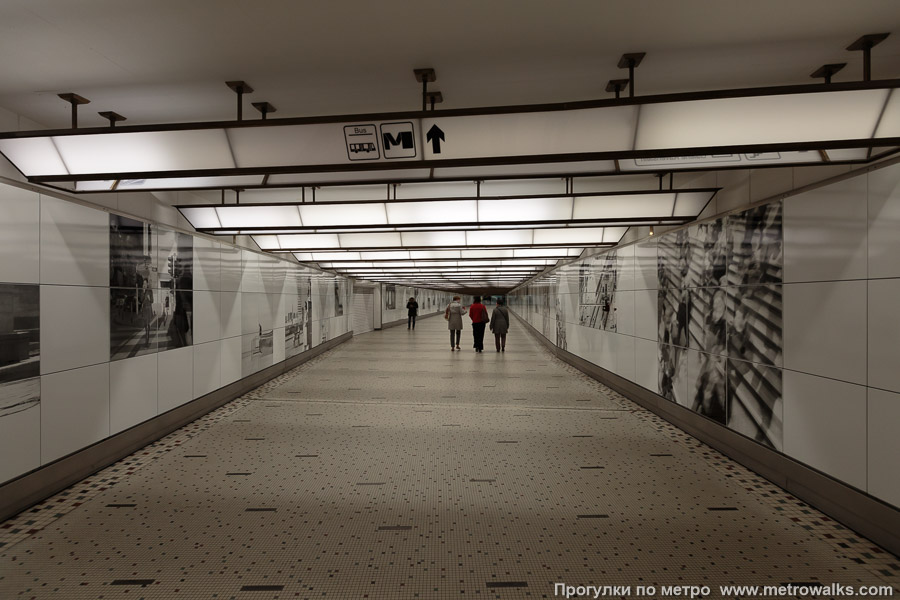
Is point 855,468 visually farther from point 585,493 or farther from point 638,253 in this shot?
point 638,253

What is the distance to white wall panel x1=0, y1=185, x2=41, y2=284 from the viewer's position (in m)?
4.05

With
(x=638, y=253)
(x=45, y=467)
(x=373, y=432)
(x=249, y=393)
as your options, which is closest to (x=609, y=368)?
(x=638, y=253)

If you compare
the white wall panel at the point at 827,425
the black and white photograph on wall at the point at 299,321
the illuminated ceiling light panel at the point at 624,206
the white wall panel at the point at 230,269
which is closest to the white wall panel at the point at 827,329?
the white wall panel at the point at 827,425

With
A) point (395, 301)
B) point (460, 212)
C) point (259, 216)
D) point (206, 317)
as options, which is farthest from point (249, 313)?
point (395, 301)

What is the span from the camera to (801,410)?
4.47 metres

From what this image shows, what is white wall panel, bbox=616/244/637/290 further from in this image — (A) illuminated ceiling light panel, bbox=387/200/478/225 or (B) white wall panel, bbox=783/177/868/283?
(B) white wall panel, bbox=783/177/868/283

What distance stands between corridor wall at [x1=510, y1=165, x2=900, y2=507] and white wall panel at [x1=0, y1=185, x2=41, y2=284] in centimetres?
697

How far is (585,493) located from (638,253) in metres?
5.32

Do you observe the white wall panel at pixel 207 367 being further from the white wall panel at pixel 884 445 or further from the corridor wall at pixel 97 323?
the white wall panel at pixel 884 445

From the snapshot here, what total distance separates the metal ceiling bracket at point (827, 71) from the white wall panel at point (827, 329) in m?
1.64

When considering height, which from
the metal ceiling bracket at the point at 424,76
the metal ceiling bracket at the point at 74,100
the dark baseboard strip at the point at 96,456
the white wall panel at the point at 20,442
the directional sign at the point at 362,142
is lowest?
the dark baseboard strip at the point at 96,456

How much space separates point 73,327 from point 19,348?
0.72 meters

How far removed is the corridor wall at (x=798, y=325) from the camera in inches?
143

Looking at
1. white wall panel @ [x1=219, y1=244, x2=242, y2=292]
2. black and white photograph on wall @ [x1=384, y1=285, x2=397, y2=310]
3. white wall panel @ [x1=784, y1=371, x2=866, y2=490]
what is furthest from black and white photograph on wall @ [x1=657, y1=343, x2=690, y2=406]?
black and white photograph on wall @ [x1=384, y1=285, x2=397, y2=310]
